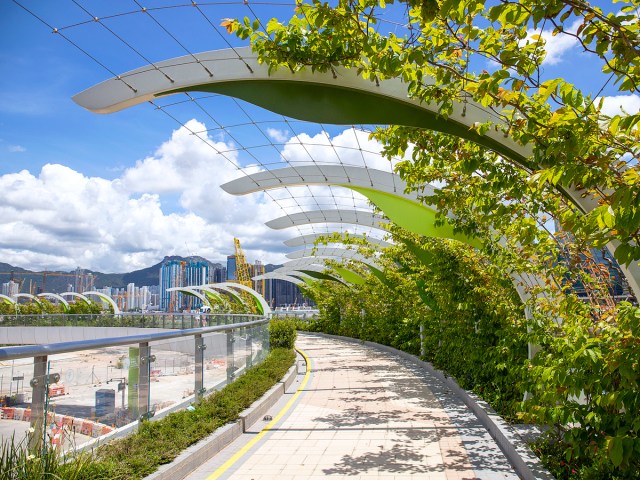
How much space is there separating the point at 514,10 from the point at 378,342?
2162cm

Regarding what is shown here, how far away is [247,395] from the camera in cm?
918

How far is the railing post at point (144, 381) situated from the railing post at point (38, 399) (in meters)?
1.75

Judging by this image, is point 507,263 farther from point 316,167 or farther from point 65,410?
point 316,167

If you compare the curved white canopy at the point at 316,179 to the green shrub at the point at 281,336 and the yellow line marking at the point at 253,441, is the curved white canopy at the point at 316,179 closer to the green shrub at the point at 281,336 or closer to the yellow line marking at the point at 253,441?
the yellow line marking at the point at 253,441

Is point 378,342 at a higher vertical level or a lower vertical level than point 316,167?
lower

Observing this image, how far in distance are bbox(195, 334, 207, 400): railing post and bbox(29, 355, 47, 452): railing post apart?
11.9 ft

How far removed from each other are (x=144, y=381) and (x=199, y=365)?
1860 mm

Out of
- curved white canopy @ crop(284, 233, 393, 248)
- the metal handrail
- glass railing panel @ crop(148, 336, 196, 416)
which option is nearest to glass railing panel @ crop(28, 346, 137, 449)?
the metal handrail

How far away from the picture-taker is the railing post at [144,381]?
626 cm

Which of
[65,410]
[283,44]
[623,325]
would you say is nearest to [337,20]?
[283,44]

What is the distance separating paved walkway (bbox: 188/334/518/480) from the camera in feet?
20.6

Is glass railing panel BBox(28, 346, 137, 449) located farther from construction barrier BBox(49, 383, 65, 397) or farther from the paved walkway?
the paved walkway

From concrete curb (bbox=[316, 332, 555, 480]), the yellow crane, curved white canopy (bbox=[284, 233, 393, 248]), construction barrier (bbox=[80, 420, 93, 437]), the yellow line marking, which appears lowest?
the yellow line marking

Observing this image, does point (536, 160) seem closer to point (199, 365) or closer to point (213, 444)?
point (213, 444)
